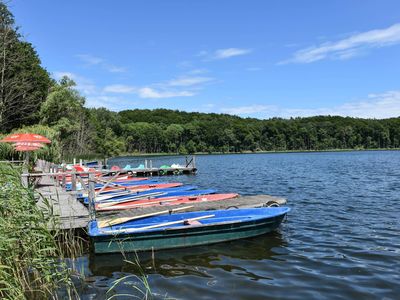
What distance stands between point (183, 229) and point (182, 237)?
0.77 ft

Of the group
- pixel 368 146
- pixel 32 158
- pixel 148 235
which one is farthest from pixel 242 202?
pixel 368 146

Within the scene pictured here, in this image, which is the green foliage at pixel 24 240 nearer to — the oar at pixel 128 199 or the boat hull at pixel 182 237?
the boat hull at pixel 182 237

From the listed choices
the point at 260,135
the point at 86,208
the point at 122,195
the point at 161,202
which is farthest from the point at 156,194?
the point at 260,135

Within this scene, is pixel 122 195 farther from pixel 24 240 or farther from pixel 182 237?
pixel 24 240

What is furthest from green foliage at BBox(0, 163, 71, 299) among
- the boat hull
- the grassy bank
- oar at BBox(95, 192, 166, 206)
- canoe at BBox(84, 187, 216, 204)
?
canoe at BBox(84, 187, 216, 204)

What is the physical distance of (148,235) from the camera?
9312 mm

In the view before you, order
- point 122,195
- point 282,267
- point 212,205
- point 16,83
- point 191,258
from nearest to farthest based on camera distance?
point 282,267 → point 191,258 → point 212,205 → point 122,195 → point 16,83

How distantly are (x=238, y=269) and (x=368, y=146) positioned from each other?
154 metres

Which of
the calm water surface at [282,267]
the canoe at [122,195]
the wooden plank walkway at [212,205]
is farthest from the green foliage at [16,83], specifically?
the calm water surface at [282,267]

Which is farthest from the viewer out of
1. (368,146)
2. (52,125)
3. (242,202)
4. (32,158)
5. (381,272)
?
(368,146)

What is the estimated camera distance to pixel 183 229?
966 cm

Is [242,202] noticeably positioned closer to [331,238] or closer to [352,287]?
[331,238]

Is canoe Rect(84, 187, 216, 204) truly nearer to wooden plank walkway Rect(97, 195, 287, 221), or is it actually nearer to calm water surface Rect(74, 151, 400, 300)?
wooden plank walkway Rect(97, 195, 287, 221)

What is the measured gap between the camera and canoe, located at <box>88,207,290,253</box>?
905 cm
